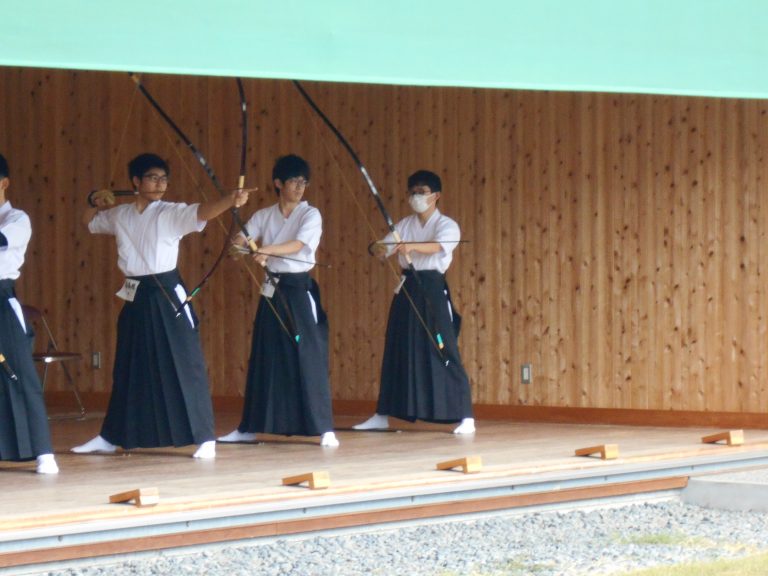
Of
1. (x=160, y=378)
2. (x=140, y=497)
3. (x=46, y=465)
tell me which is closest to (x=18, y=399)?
(x=46, y=465)

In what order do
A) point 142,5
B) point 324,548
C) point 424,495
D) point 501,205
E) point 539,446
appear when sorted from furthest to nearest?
point 501,205
point 539,446
point 424,495
point 324,548
point 142,5

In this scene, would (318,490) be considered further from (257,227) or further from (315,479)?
(257,227)

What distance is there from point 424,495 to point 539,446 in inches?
51.3

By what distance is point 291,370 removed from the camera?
6.40 metres

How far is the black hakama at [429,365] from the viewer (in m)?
6.94

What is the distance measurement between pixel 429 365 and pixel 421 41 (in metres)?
3.03

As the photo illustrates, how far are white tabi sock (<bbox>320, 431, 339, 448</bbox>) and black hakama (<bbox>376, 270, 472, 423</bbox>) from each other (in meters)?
0.67

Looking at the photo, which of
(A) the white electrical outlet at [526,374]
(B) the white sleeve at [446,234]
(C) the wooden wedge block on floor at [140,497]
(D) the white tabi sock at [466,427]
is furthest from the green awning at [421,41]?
(A) the white electrical outlet at [526,374]

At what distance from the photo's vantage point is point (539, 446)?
6.24m

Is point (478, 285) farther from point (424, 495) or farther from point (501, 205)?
point (424, 495)

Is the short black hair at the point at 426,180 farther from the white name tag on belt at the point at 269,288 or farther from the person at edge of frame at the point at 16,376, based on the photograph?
the person at edge of frame at the point at 16,376

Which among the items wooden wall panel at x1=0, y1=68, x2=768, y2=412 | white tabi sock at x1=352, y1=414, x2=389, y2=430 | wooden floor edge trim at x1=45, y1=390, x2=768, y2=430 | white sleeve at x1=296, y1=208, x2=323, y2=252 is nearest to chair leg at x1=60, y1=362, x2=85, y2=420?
wooden floor edge trim at x1=45, y1=390, x2=768, y2=430

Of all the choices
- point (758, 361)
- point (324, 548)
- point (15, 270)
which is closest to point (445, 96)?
point (758, 361)

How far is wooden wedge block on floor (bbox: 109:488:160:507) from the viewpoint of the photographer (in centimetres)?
437
